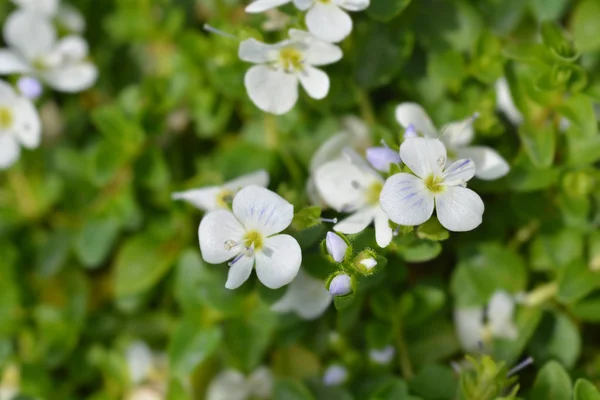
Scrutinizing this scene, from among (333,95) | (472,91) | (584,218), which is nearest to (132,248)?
(333,95)

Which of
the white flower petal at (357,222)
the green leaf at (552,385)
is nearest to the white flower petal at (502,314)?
the green leaf at (552,385)

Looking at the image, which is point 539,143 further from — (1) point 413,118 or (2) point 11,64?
(2) point 11,64

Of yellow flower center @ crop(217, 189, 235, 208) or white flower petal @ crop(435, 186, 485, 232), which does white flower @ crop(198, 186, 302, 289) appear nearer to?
yellow flower center @ crop(217, 189, 235, 208)

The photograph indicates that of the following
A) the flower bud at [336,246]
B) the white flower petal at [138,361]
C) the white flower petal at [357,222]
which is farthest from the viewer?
the white flower petal at [138,361]

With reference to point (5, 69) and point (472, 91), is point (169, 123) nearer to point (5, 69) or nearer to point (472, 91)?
point (5, 69)

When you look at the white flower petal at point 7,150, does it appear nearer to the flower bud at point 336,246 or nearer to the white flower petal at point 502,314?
the flower bud at point 336,246
